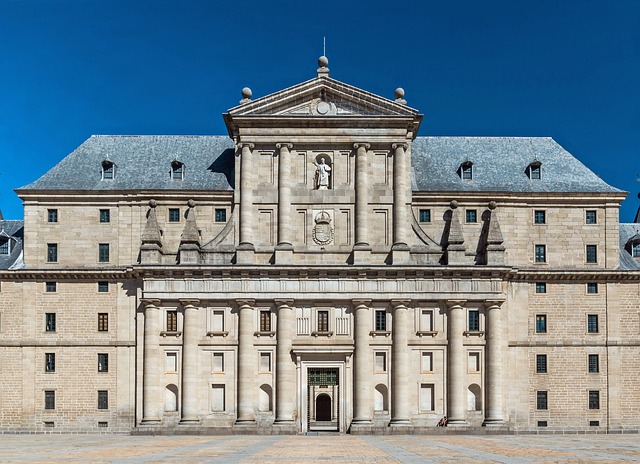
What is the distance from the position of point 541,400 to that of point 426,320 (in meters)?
9.53

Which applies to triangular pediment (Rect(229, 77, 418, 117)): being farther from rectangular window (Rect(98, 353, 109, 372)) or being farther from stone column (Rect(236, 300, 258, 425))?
rectangular window (Rect(98, 353, 109, 372))

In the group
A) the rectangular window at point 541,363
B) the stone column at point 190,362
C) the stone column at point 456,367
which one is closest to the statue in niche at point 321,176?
the stone column at point 190,362

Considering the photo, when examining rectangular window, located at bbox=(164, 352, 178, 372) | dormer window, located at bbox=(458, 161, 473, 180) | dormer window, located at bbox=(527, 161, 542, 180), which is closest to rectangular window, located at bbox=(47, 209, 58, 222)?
rectangular window, located at bbox=(164, 352, 178, 372)

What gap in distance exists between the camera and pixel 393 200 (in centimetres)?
5800

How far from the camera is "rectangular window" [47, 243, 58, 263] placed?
59.0 metres

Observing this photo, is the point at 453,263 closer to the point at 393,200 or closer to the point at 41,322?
the point at 393,200

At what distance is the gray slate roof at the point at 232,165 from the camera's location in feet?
199

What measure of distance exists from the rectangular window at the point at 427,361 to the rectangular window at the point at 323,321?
6.59 m

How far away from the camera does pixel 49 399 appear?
57469 mm

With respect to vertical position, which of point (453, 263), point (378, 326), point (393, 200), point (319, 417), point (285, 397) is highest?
point (393, 200)

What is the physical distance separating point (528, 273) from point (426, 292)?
7.47 m

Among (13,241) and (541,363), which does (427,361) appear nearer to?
(541,363)

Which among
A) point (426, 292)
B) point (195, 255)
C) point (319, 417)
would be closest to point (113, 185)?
point (195, 255)

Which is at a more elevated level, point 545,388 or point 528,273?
point 528,273
